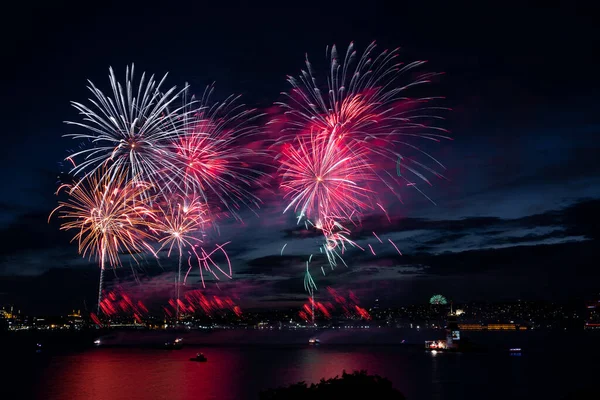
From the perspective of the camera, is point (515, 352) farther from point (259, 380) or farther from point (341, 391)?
point (341, 391)

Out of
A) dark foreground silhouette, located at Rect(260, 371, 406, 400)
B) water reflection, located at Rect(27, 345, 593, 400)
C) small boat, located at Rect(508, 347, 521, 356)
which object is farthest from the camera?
small boat, located at Rect(508, 347, 521, 356)

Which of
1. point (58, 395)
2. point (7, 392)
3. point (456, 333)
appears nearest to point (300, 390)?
point (58, 395)

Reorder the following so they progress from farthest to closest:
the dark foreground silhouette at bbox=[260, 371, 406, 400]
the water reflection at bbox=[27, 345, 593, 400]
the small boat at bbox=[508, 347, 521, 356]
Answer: the small boat at bbox=[508, 347, 521, 356] < the water reflection at bbox=[27, 345, 593, 400] < the dark foreground silhouette at bbox=[260, 371, 406, 400]

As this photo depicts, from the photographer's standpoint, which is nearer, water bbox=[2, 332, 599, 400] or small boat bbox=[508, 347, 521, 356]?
water bbox=[2, 332, 599, 400]

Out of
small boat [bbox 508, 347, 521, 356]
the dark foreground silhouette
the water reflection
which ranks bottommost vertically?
small boat [bbox 508, 347, 521, 356]

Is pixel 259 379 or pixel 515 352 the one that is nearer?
pixel 259 379

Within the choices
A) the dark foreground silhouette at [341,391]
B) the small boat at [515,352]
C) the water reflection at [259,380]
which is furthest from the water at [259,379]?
the dark foreground silhouette at [341,391]

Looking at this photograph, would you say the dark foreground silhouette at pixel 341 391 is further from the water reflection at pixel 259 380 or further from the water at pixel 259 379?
the water reflection at pixel 259 380

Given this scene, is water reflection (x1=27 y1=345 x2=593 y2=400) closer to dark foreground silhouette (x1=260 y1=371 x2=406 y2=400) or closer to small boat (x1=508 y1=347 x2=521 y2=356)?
small boat (x1=508 y1=347 x2=521 y2=356)

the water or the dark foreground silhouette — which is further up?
the dark foreground silhouette

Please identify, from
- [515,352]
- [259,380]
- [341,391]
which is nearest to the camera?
[341,391]

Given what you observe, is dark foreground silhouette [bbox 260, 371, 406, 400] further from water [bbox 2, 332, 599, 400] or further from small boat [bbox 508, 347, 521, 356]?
small boat [bbox 508, 347, 521, 356]

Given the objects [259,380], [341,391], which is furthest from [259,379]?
[341,391]

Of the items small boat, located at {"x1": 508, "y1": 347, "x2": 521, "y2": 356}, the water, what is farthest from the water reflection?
small boat, located at {"x1": 508, "y1": 347, "x2": 521, "y2": 356}
